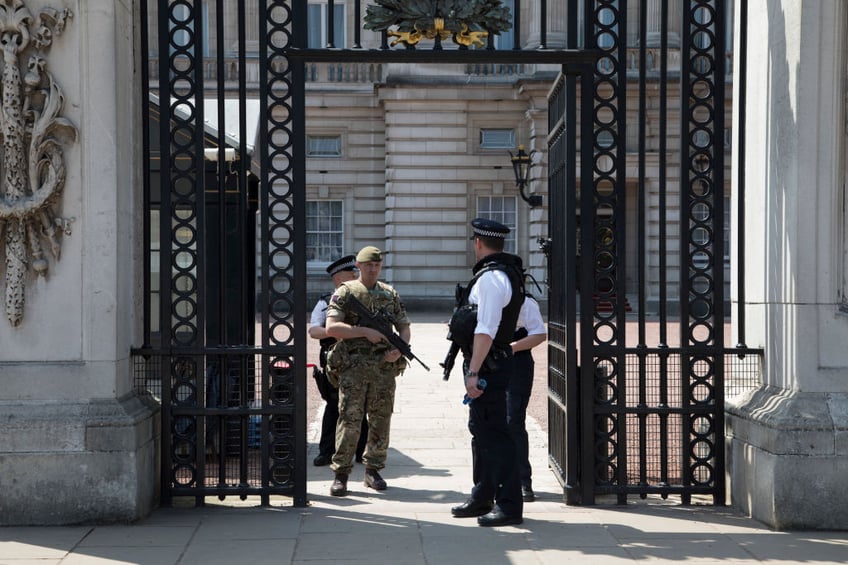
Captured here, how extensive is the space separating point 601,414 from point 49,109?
4.29 meters

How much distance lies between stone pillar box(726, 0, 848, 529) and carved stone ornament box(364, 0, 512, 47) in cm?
193

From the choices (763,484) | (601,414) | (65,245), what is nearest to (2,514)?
(65,245)

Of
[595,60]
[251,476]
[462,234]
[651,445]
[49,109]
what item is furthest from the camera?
[462,234]

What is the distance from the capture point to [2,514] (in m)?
6.97

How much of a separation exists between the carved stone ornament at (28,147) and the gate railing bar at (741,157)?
15.1ft

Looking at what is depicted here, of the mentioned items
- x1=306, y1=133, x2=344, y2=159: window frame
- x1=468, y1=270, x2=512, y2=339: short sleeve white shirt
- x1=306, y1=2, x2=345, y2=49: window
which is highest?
x1=306, y1=2, x2=345, y2=49: window

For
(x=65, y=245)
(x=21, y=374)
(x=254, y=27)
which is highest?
(x=254, y=27)

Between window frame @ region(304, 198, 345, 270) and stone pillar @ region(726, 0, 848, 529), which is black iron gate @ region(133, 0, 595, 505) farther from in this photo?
window frame @ region(304, 198, 345, 270)

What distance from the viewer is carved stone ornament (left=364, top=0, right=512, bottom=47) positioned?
7.56 meters

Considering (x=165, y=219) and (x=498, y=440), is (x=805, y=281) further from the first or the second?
(x=165, y=219)

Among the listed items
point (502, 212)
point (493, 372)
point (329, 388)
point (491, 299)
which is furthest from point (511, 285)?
point (502, 212)

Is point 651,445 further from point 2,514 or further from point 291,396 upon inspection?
point 2,514

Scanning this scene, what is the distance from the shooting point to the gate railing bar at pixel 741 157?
7848 mm

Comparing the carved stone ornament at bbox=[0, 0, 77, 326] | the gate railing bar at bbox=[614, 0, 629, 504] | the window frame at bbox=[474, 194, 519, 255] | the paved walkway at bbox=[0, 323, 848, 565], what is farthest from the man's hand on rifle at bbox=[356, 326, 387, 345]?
the window frame at bbox=[474, 194, 519, 255]
